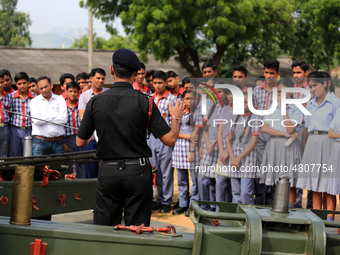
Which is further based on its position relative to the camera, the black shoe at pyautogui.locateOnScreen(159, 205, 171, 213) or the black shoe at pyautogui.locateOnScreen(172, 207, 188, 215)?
the black shoe at pyautogui.locateOnScreen(159, 205, 171, 213)

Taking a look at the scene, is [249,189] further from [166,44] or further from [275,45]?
[275,45]

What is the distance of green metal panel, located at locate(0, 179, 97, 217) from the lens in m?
6.06

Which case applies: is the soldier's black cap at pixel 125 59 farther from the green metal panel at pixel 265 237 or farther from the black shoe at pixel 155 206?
the black shoe at pixel 155 206

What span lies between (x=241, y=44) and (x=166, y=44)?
21.6 ft

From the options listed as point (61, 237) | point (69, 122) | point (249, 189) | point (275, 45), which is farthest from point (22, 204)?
point (275, 45)

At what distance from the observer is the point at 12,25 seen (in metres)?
56.8

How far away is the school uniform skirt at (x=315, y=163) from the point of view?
6418 millimetres

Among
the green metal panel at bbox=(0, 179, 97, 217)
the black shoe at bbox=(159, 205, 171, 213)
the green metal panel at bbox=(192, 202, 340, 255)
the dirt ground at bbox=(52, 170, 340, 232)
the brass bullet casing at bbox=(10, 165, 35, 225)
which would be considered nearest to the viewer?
the green metal panel at bbox=(192, 202, 340, 255)

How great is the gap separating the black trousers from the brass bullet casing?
0.66 metres

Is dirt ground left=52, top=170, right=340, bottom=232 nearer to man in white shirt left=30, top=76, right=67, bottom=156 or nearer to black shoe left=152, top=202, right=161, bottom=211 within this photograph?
black shoe left=152, top=202, right=161, bottom=211

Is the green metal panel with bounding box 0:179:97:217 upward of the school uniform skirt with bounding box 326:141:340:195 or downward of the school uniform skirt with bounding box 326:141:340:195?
downward

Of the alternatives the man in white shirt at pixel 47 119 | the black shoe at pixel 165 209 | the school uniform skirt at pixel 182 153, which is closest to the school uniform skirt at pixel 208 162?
the school uniform skirt at pixel 182 153

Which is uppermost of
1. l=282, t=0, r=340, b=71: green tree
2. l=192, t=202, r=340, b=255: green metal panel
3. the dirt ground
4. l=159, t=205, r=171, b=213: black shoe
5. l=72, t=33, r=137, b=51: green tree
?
l=72, t=33, r=137, b=51: green tree

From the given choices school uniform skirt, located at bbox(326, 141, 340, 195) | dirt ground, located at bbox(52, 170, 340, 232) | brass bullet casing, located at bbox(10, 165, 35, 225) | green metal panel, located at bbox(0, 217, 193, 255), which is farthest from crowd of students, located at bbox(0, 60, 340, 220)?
green metal panel, located at bbox(0, 217, 193, 255)
